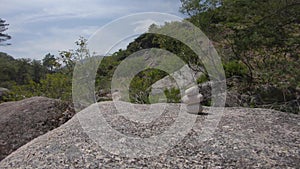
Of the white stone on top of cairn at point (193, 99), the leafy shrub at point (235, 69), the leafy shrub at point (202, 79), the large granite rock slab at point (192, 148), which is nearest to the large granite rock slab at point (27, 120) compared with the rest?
the large granite rock slab at point (192, 148)

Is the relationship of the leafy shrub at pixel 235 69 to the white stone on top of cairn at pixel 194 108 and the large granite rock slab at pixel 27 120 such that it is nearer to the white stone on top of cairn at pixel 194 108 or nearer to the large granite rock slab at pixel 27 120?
the white stone on top of cairn at pixel 194 108

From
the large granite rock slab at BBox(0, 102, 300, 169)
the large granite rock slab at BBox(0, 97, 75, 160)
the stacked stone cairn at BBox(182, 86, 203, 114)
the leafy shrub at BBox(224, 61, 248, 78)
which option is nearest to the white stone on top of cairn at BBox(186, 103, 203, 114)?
the stacked stone cairn at BBox(182, 86, 203, 114)

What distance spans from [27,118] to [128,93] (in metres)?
2.00

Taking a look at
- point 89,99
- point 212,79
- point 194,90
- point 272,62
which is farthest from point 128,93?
point 272,62

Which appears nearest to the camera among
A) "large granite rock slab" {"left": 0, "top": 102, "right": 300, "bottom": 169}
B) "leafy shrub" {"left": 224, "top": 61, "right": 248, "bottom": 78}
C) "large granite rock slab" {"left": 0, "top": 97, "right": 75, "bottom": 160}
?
"large granite rock slab" {"left": 0, "top": 102, "right": 300, "bottom": 169}

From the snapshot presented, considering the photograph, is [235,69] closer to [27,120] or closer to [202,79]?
[202,79]

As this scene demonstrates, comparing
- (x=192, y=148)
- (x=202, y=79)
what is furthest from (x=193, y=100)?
(x=202, y=79)

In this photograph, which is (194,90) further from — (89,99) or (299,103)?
(89,99)

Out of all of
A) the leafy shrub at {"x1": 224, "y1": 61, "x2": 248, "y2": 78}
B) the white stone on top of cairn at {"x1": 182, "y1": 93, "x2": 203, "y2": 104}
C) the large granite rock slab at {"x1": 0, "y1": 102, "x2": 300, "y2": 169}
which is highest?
the leafy shrub at {"x1": 224, "y1": 61, "x2": 248, "y2": 78}

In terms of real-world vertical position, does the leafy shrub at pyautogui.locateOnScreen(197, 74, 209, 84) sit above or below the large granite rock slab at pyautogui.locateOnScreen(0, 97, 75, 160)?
above

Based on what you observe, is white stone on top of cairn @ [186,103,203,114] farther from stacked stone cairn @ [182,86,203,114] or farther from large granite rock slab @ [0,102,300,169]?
large granite rock slab @ [0,102,300,169]

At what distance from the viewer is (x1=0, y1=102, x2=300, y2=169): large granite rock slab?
8.14 feet

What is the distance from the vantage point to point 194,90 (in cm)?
391

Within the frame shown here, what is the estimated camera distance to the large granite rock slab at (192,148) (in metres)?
2.48
